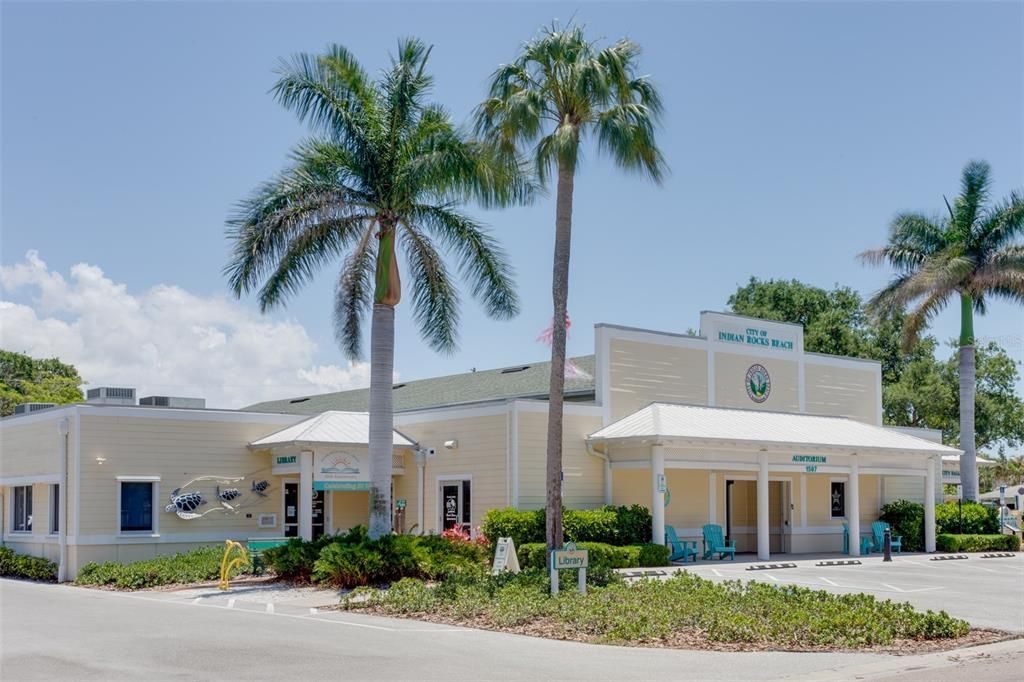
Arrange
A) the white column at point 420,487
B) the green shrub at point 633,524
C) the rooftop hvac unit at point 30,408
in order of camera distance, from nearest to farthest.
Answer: the green shrub at point 633,524 < the white column at point 420,487 < the rooftop hvac unit at point 30,408

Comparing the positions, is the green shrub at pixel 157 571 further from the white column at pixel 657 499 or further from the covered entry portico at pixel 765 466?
the covered entry portico at pixel 765 466

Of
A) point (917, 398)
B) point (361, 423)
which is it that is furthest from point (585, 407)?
point (917, 398)

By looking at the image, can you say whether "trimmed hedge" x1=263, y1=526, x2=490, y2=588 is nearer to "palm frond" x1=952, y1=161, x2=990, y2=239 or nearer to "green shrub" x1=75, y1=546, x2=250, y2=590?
"green shrub" x1=75, y1=546, x2=250, y2=590

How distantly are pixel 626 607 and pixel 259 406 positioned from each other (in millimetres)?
33190

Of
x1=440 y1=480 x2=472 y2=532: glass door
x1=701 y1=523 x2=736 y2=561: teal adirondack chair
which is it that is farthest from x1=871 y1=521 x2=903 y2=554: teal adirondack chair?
x1=440 y1=480 x2=472 y2=532: glass door

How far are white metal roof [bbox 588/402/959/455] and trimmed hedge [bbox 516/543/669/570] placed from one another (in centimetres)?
264

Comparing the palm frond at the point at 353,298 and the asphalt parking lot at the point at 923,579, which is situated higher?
the palm frond at the point at 353,298

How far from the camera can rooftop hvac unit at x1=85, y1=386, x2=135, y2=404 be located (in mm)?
27672

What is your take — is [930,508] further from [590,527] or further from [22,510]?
[22,510]

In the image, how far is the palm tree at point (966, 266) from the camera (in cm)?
3494

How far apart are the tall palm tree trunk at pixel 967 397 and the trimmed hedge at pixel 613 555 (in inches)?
574

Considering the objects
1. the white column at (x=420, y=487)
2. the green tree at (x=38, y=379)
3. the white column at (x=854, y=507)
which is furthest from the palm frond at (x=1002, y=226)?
the green tree at (x=38, y=379)

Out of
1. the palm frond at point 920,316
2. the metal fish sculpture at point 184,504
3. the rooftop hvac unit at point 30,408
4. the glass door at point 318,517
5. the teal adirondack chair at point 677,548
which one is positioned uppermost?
the palm frond at point 920,316

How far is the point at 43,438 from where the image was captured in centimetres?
2711
